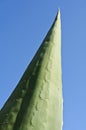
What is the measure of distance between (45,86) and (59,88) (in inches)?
4.1

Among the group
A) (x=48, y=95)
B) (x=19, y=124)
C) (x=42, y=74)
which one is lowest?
(x=19, y=124)

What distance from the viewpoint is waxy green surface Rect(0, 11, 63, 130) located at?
137cm

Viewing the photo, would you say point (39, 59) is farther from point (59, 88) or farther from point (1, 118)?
point (1, 118)

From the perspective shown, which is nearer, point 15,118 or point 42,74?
point 15,118

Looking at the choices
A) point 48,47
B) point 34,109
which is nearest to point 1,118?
point 34,109

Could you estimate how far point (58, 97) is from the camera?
4.88 feet

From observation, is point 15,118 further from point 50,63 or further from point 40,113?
point 50,63

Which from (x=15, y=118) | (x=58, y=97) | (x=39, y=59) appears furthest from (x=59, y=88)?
(x=15, y=118)

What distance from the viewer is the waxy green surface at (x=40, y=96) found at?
1374 mm

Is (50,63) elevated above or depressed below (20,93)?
above

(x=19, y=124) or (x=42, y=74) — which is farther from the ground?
(x=42, y=74)

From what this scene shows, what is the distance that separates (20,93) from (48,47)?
328 millimetres

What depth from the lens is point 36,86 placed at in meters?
1.45

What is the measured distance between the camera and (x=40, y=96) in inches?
56.1
